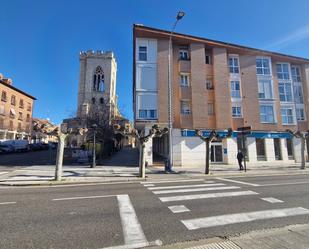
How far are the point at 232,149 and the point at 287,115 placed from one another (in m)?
9.53

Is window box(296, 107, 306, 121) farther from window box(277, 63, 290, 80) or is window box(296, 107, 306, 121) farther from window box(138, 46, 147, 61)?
window box(138, 46, 147, 61)

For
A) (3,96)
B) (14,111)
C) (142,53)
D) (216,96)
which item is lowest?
(216,96)

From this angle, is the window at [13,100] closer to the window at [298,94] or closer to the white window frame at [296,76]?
the white window frame at [296,76]

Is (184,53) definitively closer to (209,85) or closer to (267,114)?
(209,85)

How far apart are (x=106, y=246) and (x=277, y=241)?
3.20 meters

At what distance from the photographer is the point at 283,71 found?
2750 centimetres

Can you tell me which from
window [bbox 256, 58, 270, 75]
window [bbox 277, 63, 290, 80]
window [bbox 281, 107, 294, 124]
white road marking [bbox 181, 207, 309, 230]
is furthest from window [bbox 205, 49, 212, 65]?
white road marking [bbox 181, 207, 309, 230]

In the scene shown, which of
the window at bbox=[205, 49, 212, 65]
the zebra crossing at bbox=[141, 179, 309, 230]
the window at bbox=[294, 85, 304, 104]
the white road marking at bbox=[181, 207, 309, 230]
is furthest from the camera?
the window at bbox=[294, 85, 304, 104]

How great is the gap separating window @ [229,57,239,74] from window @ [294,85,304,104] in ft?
29.7

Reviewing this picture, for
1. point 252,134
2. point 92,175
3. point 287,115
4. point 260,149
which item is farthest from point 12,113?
point 287,115

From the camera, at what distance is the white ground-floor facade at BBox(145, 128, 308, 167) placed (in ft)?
71.3

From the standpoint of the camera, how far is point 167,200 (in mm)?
7320

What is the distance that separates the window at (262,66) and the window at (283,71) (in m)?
2.01

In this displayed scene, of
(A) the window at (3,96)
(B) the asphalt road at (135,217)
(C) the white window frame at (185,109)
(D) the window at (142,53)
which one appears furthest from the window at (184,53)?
(A) the window at (3,96)
